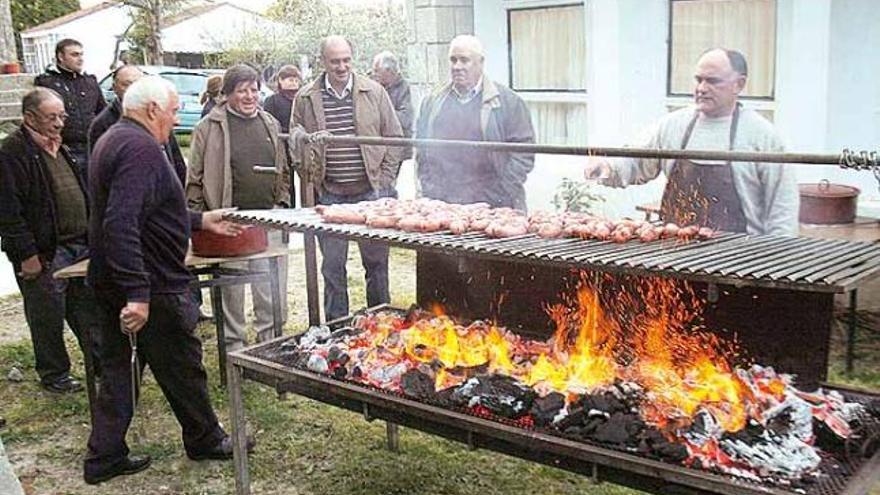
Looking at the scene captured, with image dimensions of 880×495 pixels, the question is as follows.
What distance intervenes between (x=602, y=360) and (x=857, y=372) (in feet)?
9.67

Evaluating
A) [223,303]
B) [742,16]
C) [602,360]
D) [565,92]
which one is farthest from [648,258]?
[565,92]

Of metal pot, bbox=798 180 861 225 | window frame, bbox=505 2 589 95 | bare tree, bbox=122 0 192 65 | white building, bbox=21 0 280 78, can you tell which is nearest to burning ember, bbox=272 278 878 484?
metal pot, bbox=798 180 861 225

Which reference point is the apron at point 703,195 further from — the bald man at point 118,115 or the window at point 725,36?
the window at point 725,36

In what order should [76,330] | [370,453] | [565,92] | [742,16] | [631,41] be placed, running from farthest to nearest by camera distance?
[565,92], [631,41], [742,16], [76,330], [370,453]

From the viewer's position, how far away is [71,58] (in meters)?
8.47

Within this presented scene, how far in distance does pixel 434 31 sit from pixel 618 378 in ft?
22.9

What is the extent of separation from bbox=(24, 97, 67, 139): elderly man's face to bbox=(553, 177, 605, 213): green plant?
499cm

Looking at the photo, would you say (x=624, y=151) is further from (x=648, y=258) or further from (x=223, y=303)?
(x=223, y=303)

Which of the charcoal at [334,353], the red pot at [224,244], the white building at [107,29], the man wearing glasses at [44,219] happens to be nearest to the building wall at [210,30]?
the white building at [107,29]

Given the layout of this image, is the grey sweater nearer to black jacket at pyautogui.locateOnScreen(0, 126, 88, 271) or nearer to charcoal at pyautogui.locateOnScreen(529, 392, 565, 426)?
charcoal at pyautogui.locateOnScreen(529, 392, 565, 426)

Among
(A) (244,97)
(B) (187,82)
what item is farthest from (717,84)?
(B) (187,82)

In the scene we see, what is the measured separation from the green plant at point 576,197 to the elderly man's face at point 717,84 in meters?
4.24

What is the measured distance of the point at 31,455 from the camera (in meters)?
5.34

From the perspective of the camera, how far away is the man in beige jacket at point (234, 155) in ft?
20.5
